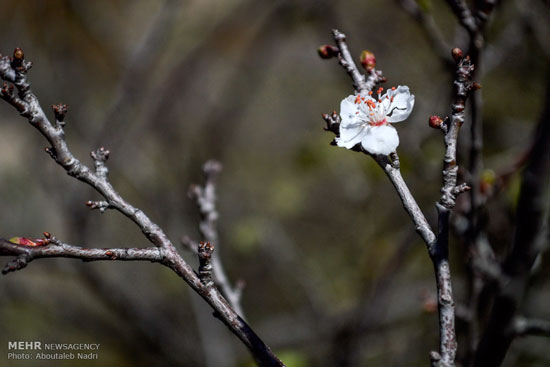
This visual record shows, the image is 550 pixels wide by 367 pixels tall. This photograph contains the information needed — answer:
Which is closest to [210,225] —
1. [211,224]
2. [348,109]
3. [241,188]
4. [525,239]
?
[211,224]

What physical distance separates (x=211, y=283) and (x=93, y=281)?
2262 millimetres

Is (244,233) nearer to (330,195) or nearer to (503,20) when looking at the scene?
(330,195)

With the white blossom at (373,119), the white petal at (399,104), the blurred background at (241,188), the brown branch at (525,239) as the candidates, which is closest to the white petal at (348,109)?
the white blossom at (373,119)

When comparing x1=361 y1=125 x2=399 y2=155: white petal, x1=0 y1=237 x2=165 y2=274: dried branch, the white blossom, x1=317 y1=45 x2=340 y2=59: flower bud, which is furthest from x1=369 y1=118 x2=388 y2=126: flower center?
x1=0 y1=237 x2=165 y2=274: dried branch

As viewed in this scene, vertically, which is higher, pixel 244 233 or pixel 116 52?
pixel 116 52

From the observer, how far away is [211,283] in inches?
42.5

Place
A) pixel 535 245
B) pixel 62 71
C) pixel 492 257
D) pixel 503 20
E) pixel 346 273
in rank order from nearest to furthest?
1. pixel 535 245
2. pixel 492 257
3. pixel 503 20
4. pixel 62 71
5. pixel 346 273

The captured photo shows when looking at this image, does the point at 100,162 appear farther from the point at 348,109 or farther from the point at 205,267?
the point at 348,109

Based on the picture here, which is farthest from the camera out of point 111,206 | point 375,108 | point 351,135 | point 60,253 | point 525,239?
point 375,108

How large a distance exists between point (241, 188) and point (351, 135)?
202 inches

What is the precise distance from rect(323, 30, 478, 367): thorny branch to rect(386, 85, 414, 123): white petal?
24cm

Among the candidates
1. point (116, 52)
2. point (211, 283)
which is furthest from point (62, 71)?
point (211, 283)

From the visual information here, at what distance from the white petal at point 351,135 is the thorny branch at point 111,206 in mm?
523

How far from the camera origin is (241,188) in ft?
20.8
